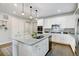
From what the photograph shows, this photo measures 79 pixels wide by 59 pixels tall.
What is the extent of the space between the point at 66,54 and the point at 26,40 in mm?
866

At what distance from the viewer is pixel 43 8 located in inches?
61.2

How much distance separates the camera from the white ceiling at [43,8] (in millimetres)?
1513

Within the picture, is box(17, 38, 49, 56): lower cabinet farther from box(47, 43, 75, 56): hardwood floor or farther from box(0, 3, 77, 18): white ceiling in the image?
box(0, 3, 77, 18): white ceiling

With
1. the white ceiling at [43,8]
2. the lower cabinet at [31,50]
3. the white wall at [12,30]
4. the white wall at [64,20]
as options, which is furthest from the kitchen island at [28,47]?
the white ceiling at [43,8]

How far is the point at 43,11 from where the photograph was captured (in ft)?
5.12

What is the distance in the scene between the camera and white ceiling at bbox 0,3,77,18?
1513mm

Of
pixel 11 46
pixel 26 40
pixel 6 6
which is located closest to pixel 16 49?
pixel 11 46

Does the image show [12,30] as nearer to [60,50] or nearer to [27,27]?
[27,27]

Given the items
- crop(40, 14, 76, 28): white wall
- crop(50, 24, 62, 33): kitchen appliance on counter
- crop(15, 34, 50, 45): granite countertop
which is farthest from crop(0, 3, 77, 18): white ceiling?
crop(15, 34, 50, 45): granite countertop

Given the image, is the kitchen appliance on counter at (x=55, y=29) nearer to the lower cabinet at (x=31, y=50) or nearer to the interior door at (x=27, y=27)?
the lower cabinet at (x=31, y=50)

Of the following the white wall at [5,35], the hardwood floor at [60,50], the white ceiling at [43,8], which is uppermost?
the white ceiling at [43,8]

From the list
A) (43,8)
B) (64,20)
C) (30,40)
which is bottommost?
(30,40)

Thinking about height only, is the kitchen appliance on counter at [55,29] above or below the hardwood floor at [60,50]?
above

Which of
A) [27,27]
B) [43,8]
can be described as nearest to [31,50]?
[27,27]
